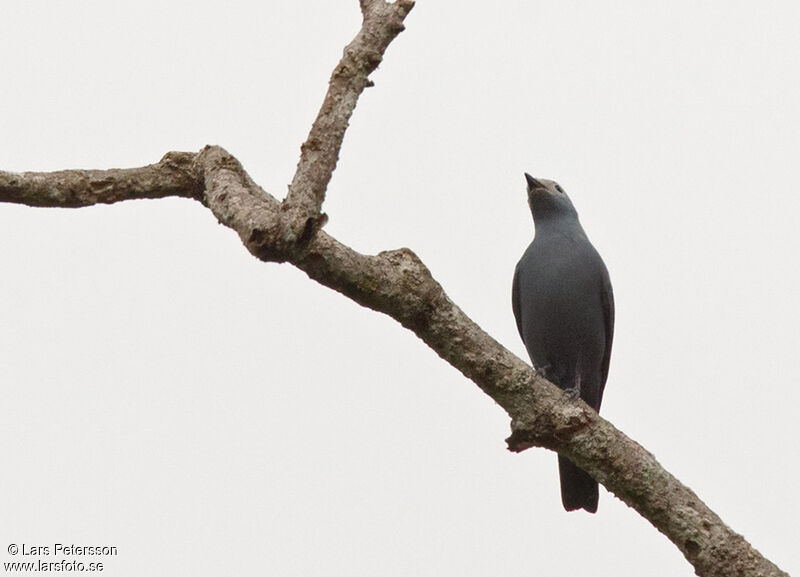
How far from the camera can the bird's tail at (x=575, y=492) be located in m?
7.61

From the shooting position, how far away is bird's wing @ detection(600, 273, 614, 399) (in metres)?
8.08

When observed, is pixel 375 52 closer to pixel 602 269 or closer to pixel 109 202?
pixel 109 202

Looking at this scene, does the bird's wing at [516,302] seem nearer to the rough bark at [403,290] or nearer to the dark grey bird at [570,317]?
the dark grey bird at [570,317]

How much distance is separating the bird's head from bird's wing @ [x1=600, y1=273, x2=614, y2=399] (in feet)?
2.58

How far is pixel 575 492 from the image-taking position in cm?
764

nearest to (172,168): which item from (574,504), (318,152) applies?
(318,152)

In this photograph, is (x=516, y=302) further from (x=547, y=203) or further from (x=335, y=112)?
(x=335, y=112)

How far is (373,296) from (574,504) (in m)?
3.76

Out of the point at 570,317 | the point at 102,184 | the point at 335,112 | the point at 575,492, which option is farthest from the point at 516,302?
the point at 102,184

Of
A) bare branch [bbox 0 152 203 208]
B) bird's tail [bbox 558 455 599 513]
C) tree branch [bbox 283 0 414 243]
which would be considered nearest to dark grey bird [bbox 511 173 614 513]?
bird's tail [bbox 558 455 599 513]

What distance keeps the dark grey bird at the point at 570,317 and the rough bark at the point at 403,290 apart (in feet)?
9.56

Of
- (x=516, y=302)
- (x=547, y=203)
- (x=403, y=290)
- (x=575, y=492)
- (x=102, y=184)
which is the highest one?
(x=547, y=203)

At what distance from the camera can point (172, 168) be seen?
4.73m

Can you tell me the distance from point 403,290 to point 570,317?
3668mm
